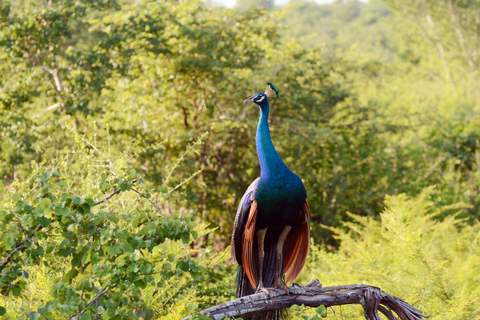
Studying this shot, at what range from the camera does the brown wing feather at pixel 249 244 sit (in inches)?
111

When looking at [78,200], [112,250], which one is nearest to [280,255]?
[112,250]

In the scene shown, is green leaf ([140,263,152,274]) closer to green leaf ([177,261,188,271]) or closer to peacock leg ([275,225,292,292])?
green leaf ([177,261,188,271])

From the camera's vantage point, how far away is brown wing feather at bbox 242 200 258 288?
2818 mm

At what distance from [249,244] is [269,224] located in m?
0.19

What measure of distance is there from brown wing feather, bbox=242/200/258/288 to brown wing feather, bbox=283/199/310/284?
0.91 feet

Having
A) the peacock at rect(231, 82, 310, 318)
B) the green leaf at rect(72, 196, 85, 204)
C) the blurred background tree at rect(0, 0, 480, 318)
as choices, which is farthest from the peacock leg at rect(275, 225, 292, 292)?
the blurred background tree at rect(0, 0, 480, 318)

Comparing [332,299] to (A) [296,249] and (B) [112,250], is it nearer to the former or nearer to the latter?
(A) [296,249]

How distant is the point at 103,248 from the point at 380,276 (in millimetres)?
2532

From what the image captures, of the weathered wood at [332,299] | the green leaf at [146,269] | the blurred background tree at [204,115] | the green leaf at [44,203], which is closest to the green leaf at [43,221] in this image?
the green leaf at [44,203]

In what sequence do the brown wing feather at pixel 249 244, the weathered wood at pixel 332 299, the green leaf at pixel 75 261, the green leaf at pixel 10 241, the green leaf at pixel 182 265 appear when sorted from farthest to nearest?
the brown wing feather at pixel 249 244 < the weathered wood at pixel 332 299 < the green leaf at pixel 75 261 < the green leaf at pixel 182 265 < the green leaf at pixel 10 241

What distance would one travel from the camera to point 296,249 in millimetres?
3131

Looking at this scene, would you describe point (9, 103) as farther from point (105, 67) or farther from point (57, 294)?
point (57, 294)

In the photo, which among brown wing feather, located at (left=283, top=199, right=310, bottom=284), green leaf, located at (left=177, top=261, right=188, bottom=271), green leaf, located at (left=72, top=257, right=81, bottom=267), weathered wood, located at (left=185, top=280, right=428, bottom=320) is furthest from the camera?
brown wing feather, located at (left=283, top=199, right=310, bottom=284)

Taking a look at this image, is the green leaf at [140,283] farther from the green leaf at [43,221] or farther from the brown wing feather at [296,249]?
the brown wing feather at [296,249]
